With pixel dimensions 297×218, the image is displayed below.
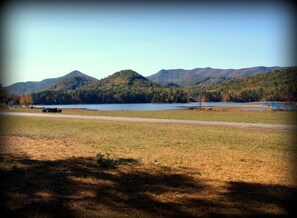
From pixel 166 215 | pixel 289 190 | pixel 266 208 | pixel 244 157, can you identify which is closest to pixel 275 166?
pixel 244 157

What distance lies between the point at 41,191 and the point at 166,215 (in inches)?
99.5

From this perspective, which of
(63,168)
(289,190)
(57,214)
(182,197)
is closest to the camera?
(57,214)

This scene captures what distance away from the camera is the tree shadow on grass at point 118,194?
16.0 ft

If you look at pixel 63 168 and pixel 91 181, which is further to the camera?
pixel 63 168

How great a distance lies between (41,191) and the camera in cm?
579

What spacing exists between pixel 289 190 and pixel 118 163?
451cm

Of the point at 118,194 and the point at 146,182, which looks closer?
the point at 118,194

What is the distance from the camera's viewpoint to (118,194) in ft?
18.9

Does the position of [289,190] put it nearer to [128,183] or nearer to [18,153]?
[128,183]

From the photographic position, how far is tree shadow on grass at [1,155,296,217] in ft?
16.0

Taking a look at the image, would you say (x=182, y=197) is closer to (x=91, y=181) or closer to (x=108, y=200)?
(x=108, y=200)

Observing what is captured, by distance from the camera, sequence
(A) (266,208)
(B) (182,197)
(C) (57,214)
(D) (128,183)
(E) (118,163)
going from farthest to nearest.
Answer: (E) (118,163) → (D) (128,183) → (B) (182,197) → (A) (266,208) → (C) (57,214)

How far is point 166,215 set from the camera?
4.75 metres

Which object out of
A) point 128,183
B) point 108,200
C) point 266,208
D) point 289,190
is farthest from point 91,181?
point 289,190
